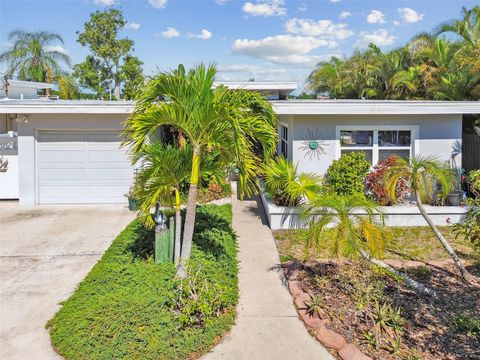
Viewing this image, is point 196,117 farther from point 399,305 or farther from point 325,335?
point 399,305

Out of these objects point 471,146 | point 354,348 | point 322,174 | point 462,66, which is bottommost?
point 354,348

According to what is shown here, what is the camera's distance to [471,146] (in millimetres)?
13234

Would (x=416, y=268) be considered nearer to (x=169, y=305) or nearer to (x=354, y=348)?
(x=354, y=348)

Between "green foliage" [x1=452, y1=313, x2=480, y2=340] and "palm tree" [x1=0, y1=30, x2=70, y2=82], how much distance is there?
29435mm

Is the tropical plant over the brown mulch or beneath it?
over

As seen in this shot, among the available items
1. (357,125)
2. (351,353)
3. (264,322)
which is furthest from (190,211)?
(357,125)

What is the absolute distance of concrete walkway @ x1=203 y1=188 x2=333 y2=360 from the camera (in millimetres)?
4527

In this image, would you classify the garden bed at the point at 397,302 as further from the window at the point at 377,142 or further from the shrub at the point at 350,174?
the window at the point at 377,142

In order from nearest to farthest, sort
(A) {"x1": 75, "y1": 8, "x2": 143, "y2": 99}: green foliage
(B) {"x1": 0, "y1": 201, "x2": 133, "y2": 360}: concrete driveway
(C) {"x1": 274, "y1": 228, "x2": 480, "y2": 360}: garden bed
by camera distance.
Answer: (C) {"x1": 274, "y1": 228, "x2": 480, "y2": 360}: garden bed → (B) {"x1": 0, "y1": 201, "x2": 133, "y2": 360}: concrete driveway → (A) {"x1": 75, "y1": 8, "x2": 143, "y2": 99}: green foliage

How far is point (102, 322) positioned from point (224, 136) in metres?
→ 2.79

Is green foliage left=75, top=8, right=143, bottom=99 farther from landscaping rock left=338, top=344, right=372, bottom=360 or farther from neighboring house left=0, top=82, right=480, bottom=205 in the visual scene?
landscaping rock left=338, top=344, right=372, bottom=360

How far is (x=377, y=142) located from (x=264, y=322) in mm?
7249

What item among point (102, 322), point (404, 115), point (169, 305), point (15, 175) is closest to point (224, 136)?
point (169, 305)

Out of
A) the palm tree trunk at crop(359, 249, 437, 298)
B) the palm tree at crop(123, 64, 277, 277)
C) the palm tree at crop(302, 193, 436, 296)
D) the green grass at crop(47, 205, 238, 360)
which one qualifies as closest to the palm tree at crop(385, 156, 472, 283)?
the palm tree trunk at crop(359, 249, 437, 298)
